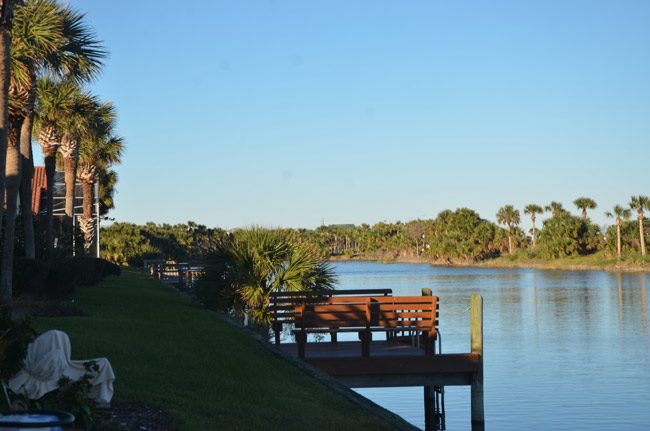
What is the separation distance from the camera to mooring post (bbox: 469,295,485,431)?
57.2ft

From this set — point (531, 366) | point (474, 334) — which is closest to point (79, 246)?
point (531, 366)

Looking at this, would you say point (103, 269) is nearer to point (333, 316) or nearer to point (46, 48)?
point (46, 48)

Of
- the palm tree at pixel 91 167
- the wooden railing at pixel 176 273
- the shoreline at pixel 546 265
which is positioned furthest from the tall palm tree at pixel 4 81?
the shoreline at pixel 546 265

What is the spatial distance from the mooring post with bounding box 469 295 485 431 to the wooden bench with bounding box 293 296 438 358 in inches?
30.0

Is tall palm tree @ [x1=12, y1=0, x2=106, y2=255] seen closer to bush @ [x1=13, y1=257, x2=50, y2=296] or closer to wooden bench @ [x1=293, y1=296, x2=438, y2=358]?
bush @ [x1=13, y1=257, x2=50, y2=296]

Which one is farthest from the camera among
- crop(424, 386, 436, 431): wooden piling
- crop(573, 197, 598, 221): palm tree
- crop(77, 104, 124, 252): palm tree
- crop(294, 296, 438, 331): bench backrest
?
crop(573, 197, 598, 221): palm tree

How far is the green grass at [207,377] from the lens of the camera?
1040 cm

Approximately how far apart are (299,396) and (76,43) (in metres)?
16.1

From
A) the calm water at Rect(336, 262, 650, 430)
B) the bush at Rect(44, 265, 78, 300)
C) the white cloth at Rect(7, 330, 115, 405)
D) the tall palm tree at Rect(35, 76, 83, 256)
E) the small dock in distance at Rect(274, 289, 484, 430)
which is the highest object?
the tall palm tree at Rect(35, 76, 83, 256)

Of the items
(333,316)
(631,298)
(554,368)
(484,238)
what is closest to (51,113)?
(554,368)

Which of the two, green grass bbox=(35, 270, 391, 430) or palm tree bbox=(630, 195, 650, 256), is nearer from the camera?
green grass bbox=(35, 270, 391, 430)

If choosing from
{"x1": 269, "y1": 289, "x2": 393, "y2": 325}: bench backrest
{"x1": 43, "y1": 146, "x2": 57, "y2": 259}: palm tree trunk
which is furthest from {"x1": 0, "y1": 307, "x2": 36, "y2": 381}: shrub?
{"x1": 43, "y1": 146, "x2": 57, "y2": 259}: palm tree trunk

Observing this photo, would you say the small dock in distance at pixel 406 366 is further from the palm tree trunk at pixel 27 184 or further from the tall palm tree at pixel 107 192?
the tall palm tree at pixel 107 192

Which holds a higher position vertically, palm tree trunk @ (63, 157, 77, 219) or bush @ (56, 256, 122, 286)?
palm tree trunk @ (63, 157, 77, 219)
